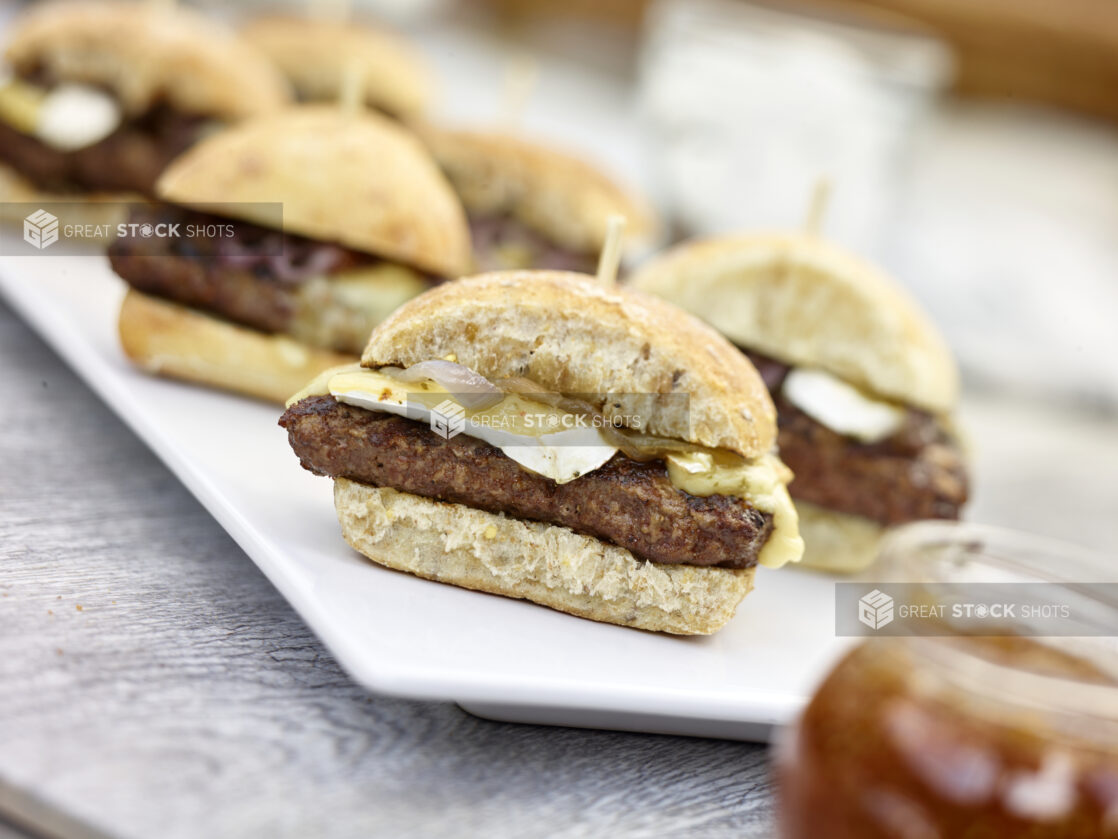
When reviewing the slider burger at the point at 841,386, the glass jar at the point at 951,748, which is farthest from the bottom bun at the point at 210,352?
the glass jar at the point at 951,748

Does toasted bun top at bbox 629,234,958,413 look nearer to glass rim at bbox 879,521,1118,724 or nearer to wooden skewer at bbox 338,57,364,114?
wooden skewer at bbox 338,57,364,114

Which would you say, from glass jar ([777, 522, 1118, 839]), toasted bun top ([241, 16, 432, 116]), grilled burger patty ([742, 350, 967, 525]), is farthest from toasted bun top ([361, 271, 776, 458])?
toasted bun top ([241, 16, 432, 116])

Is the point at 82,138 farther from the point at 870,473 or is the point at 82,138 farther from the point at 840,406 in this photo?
the point at 870,473

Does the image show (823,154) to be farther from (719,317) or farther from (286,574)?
(286,574)

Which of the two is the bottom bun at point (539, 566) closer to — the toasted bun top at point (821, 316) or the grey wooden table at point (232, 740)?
the grey wooden table at point (232, 740)

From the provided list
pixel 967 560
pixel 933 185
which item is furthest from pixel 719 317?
pixel 933 185
